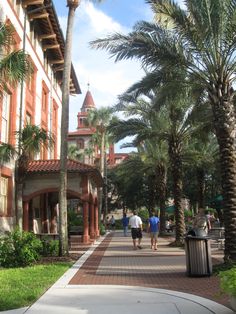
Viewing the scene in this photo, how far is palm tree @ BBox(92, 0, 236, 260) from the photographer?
14.3 metres

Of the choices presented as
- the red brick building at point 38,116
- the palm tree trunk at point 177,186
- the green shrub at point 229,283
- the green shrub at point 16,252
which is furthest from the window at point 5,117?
the green shrub at point 229,283

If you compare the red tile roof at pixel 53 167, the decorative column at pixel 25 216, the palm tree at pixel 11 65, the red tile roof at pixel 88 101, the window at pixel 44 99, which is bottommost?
the decorative column at pixel 25 216

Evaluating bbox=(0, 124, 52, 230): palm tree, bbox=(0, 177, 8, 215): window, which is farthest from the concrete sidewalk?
bbox=(0, 177, 8, 215): window

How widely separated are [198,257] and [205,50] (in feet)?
20.8

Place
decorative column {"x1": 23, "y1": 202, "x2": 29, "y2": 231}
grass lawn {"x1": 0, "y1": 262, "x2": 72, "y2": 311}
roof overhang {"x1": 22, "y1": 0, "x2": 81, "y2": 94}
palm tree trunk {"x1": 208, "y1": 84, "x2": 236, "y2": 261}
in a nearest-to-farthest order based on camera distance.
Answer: grass lawn {"x1": 0, "y1": 262, "x2": 72, "y2": 311}, palm tree trunk {"x1": 208, "y1": 84, "x2": 236, "y2": 261}, decorative column {"x1": 23, "y1": 202, "x2": 29, "y2": 231}, roof overhang {"x1": 22, "y1": 0, "x2": 81, "y2": 94}

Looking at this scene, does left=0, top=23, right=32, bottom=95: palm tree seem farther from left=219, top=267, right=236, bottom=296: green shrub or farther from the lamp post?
left=219, top=267, right=236, bottom=296: green shrub

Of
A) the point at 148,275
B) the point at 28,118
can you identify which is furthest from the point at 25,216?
the point at 148,275

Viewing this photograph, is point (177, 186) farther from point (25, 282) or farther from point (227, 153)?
point (25, 282)

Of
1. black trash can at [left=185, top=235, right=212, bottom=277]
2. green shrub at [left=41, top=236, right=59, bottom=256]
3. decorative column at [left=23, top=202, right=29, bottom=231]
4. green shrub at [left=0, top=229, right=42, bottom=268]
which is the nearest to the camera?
black trash can at [left=185, top=235, right=212, bottom=277]

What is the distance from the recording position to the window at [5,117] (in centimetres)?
2258

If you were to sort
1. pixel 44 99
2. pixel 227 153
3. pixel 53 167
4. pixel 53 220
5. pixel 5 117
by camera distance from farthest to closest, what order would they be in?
pixel 53 220
pixel 44 99
pixel 53 167
pixel 5 117
pixel 227 153

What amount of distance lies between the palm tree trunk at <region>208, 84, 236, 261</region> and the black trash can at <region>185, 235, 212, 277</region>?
1491 mm

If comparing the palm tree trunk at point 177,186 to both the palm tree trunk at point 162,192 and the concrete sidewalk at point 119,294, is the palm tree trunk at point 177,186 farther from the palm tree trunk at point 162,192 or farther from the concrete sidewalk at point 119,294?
the palm tree trunk at point 162,192

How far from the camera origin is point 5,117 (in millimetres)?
23141
